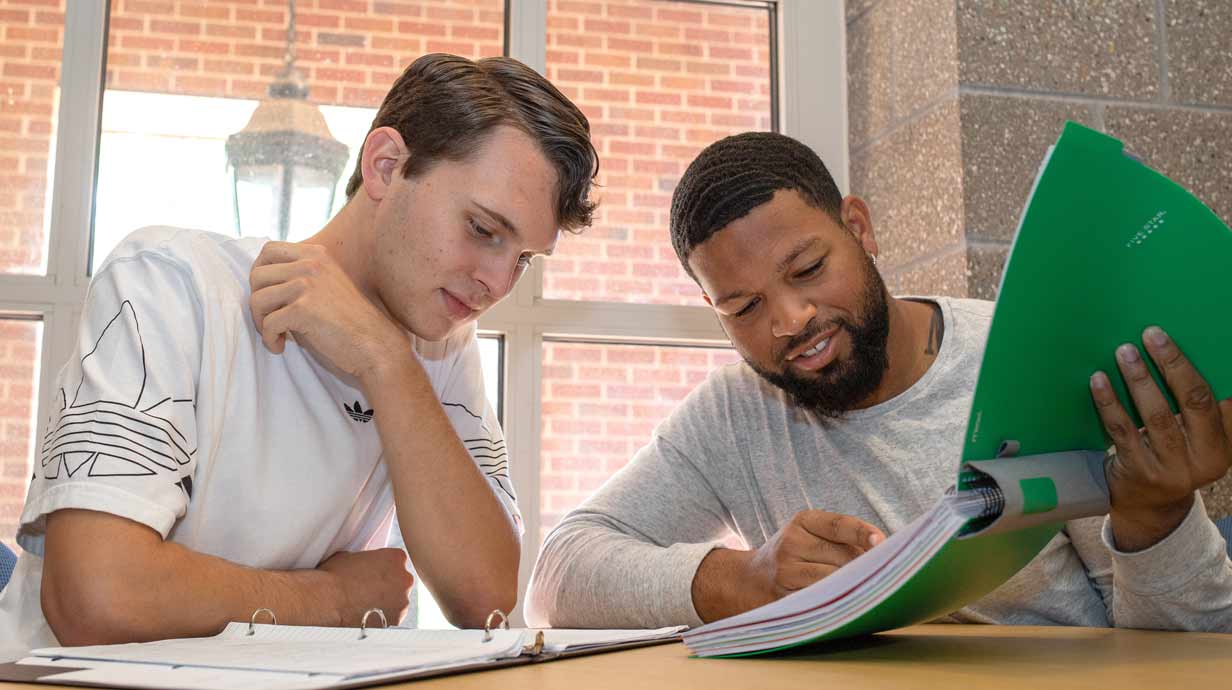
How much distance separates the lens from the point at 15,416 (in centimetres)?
190

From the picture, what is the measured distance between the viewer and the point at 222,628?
98 centimetres

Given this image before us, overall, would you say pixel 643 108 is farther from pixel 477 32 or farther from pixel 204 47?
pixel 204 47

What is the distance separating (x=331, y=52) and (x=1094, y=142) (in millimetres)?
1714

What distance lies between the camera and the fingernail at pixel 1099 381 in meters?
0.86

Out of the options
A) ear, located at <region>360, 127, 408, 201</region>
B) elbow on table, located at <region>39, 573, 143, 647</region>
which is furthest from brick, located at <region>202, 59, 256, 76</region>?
elbow on table, located at <region>39, 573, 143, 647</region>

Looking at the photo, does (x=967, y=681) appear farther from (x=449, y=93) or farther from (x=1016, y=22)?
(x=1016, y=22)

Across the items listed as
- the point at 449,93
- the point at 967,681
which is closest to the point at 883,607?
the point at 967,681

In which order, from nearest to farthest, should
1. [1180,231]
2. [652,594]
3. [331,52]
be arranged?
[1180,231], [652,594], [331,52]

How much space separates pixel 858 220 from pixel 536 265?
2.65 feet

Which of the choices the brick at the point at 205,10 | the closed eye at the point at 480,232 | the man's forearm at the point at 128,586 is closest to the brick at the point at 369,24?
the brick at the point at 205,10

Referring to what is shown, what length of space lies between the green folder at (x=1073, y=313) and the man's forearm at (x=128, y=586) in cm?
46

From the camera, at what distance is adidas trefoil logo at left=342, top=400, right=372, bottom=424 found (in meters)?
1.27

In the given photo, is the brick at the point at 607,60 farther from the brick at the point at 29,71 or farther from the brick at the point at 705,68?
the brick at the point at 29,71

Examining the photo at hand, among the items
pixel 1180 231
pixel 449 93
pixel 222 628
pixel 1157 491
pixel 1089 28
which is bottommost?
pixel 222 628
